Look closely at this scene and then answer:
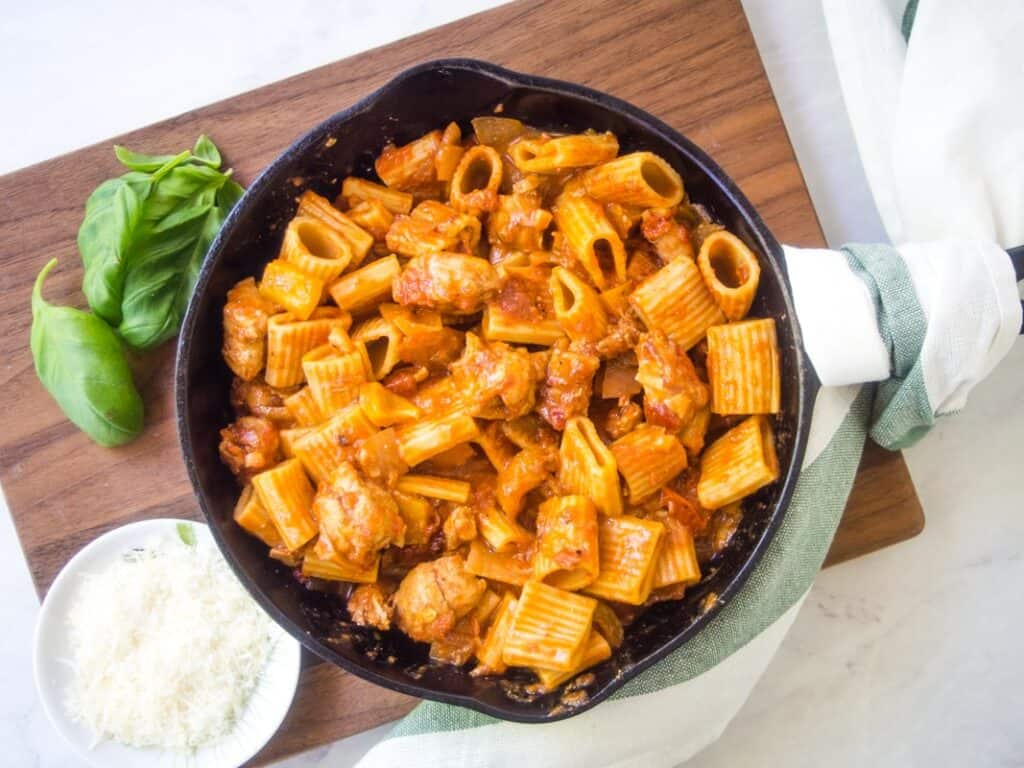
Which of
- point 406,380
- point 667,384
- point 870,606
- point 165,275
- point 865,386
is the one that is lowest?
point 870,606

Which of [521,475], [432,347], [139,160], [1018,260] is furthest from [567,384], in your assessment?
[139,160]

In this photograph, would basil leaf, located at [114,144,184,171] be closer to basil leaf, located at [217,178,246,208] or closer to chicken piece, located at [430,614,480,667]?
basil leaf, located at [217,178,246,208]

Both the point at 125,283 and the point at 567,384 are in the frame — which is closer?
the point at 567,384

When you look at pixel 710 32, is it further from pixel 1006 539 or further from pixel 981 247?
pixel 1006 539

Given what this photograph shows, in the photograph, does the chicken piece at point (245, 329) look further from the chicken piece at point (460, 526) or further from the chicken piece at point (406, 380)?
the chicken piece at point (460, 526)

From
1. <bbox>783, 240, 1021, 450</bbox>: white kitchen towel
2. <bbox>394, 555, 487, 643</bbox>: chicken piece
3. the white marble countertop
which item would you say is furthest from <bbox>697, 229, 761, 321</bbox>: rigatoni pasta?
<bbox>394, 555, 487, 643</bbox>: chicken piece

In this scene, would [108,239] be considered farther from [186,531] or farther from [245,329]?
[186,531]

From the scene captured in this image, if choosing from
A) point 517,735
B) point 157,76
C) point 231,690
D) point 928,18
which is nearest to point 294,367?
point 231,690
